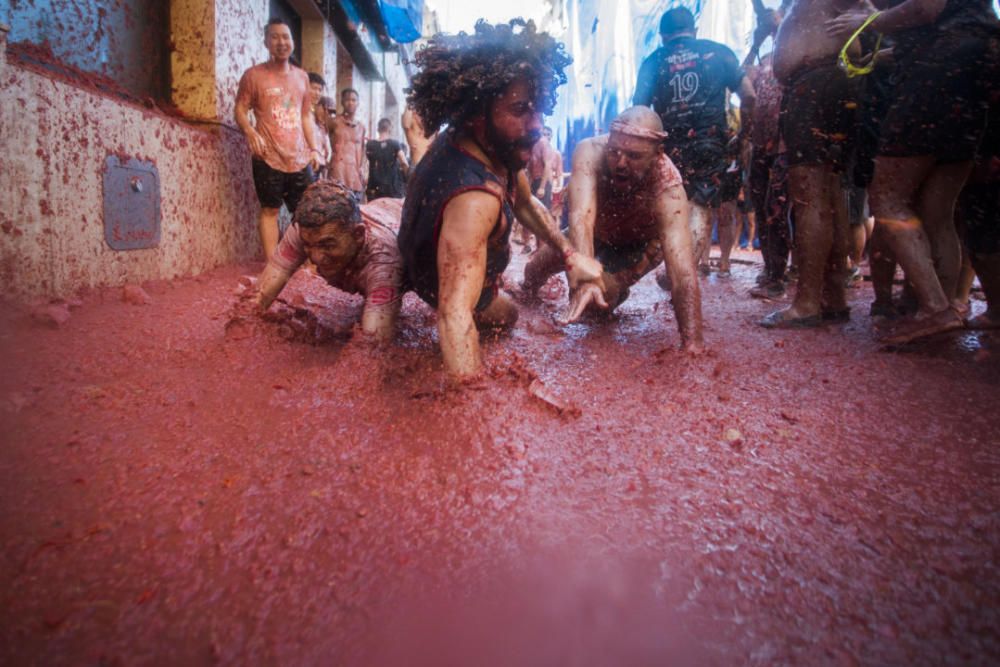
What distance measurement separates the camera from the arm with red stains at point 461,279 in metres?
1.68

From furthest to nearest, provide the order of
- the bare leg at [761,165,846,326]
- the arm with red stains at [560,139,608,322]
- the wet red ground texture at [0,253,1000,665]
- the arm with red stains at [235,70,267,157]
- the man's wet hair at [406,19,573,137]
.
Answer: the arm with red stains at [235,70,267,157], the bare leg at [761,165,846,326], the arm with red stains at [560,139,608,322], the man's wet hair at [406,19,573,137], the wet red ground texture at [0,253,1000,665]

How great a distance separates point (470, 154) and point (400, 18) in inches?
266

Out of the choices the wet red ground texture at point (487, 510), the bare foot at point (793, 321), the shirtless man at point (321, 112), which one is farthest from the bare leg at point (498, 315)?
the shirtless man at point (321, 112)

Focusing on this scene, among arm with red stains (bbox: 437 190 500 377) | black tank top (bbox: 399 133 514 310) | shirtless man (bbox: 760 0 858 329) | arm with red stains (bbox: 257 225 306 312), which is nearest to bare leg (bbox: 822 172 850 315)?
shirtless man (bbox: 760 0 858 329)

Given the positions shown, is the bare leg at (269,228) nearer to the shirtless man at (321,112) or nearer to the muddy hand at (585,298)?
the shirtless man at (321,112)

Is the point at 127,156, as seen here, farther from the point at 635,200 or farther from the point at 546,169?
the point at 546,169

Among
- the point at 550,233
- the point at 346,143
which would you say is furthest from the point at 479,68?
the point at 346,143

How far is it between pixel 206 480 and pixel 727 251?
16.5 ft

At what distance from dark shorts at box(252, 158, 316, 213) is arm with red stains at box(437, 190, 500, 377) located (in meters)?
2.68

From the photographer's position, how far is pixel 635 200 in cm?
264


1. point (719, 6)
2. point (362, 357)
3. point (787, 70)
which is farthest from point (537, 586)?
point (719, 6)

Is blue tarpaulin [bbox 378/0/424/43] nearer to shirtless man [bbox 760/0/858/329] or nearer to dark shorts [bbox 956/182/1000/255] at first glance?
shirtless man [bbox 760/0/858/329]

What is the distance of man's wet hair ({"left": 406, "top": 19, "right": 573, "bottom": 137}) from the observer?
1.85 metres

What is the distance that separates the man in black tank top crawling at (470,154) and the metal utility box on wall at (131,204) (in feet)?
6.16
